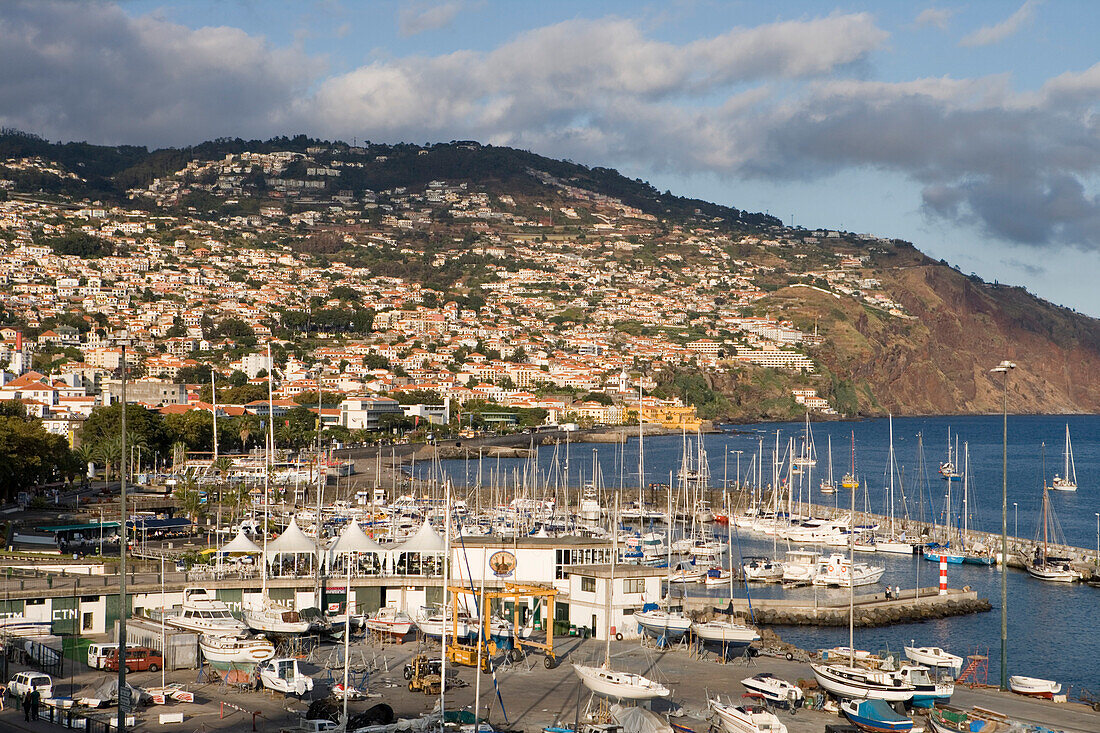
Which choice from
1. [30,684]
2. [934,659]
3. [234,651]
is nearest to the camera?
[30,684]

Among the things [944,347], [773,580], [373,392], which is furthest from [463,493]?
[944,347]

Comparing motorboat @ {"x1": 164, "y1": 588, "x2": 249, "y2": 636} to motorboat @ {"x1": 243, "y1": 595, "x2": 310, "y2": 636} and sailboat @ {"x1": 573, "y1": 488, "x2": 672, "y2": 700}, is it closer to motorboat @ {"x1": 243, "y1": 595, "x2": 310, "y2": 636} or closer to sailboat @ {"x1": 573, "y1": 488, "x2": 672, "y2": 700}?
motorboat @ {"x1": 243, "y1": 595, "x2": 310, "y2": 636}

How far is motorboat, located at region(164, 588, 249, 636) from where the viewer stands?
2242cm

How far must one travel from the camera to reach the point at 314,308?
163750mm

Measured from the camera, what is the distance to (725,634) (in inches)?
964

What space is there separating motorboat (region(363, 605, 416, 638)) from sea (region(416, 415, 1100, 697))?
10.9 meters

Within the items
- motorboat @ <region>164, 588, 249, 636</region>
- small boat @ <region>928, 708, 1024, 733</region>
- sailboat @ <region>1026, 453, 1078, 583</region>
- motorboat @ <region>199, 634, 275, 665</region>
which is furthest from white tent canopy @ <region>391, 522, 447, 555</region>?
sailboat @ <region>1026, 453, 1078, 583</region>

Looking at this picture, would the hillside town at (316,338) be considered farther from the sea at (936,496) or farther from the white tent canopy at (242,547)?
the white tent canopy at (242,547)

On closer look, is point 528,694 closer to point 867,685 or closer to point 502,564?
point 867,685

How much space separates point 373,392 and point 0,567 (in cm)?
8768

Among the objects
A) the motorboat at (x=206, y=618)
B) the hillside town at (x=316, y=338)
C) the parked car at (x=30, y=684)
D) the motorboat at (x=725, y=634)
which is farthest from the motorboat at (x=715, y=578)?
the hillside town at (x=316, y=338)

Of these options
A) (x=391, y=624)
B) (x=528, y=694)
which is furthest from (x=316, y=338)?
(x=528, y=694)

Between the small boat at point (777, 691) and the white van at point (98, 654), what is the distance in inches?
413

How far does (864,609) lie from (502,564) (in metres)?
13.3
